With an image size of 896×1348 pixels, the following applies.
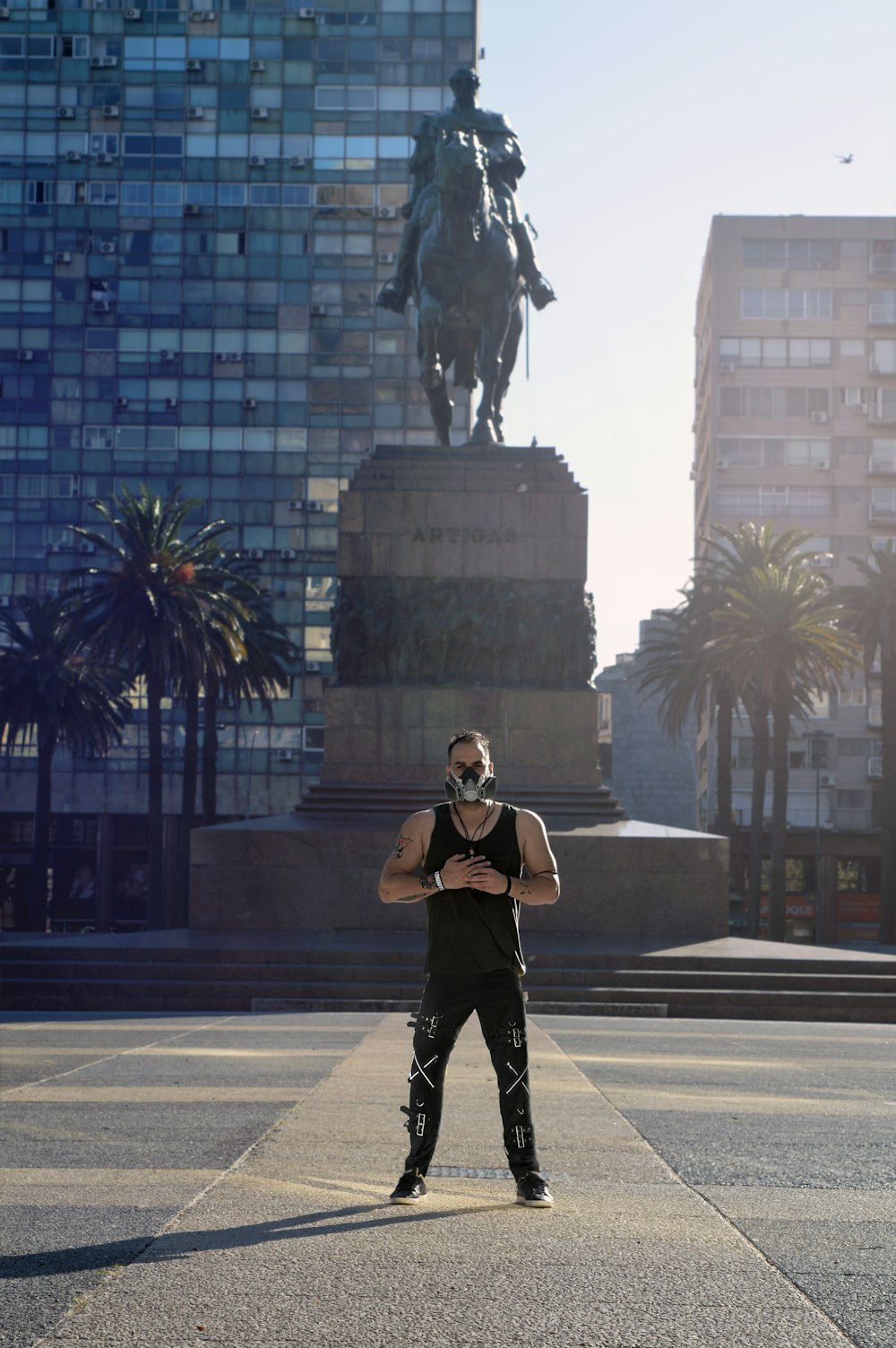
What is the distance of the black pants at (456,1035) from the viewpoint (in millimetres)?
6387

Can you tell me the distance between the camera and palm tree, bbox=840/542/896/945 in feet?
165

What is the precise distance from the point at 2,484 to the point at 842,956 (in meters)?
64.6

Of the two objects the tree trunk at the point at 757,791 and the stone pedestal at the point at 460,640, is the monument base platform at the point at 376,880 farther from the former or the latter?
the tree trunk at the point at 757,791

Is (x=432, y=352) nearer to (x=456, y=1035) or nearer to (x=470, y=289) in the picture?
(x=470, y=289)

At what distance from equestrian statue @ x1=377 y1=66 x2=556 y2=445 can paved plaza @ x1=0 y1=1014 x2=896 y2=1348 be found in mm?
17294

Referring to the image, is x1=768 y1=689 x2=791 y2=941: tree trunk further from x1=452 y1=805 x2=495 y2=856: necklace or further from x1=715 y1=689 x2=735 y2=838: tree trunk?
x1=452 y1=805 x2=495 y2=856: necklace

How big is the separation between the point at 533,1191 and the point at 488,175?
2273 cm

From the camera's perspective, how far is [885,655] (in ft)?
173

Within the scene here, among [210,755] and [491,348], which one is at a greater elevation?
[491,348]

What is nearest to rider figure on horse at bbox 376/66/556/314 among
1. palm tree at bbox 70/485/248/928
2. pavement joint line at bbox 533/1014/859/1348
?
pavement joint line at bbox 533/1014/859/1348

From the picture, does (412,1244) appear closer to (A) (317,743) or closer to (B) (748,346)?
(A) (317,743)

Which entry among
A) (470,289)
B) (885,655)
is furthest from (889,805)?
(470,289)

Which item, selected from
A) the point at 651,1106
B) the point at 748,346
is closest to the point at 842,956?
the point at 651,1106

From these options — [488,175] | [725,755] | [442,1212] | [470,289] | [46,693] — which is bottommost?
[442,1212]
